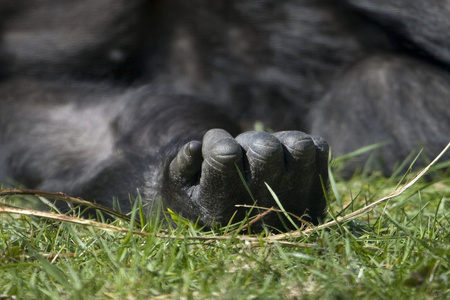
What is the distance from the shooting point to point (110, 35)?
2125 mm

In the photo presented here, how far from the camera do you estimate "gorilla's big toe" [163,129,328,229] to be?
1280 millimetres

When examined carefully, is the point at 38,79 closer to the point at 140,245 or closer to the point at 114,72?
the point at 114,72

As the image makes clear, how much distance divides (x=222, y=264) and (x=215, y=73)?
122cm

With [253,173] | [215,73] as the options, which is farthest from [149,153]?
[215,73]

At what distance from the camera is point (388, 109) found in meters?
2.20

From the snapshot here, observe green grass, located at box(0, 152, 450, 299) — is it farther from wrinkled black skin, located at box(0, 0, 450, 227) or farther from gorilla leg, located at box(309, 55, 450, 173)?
gorilla leg, located at box(309, 55, 450, 173)

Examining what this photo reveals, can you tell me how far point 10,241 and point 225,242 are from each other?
0.41m

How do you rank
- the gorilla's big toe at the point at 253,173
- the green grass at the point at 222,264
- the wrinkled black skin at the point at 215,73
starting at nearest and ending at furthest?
the green grass at the point at 222,264 → the gorilla's big toe at the point at 253,173 → the wrinkled black skin at the point at 215,73

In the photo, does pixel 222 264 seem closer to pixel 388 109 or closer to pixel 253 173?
pixel 253 173

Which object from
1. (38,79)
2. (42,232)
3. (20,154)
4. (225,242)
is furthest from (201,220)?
Answer: (38,79)

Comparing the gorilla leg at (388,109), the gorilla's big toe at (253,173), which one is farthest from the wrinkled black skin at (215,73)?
the gorilla's big toe at (253,173)

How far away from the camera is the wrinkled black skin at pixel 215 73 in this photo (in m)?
2.06

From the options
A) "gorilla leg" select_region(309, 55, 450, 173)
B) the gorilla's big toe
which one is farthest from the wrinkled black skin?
the gorilla's big toe

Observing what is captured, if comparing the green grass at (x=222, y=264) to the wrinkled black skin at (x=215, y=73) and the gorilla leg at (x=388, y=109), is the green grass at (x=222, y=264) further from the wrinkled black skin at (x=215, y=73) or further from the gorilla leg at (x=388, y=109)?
the gorilla leg at (x=388, y=109)
